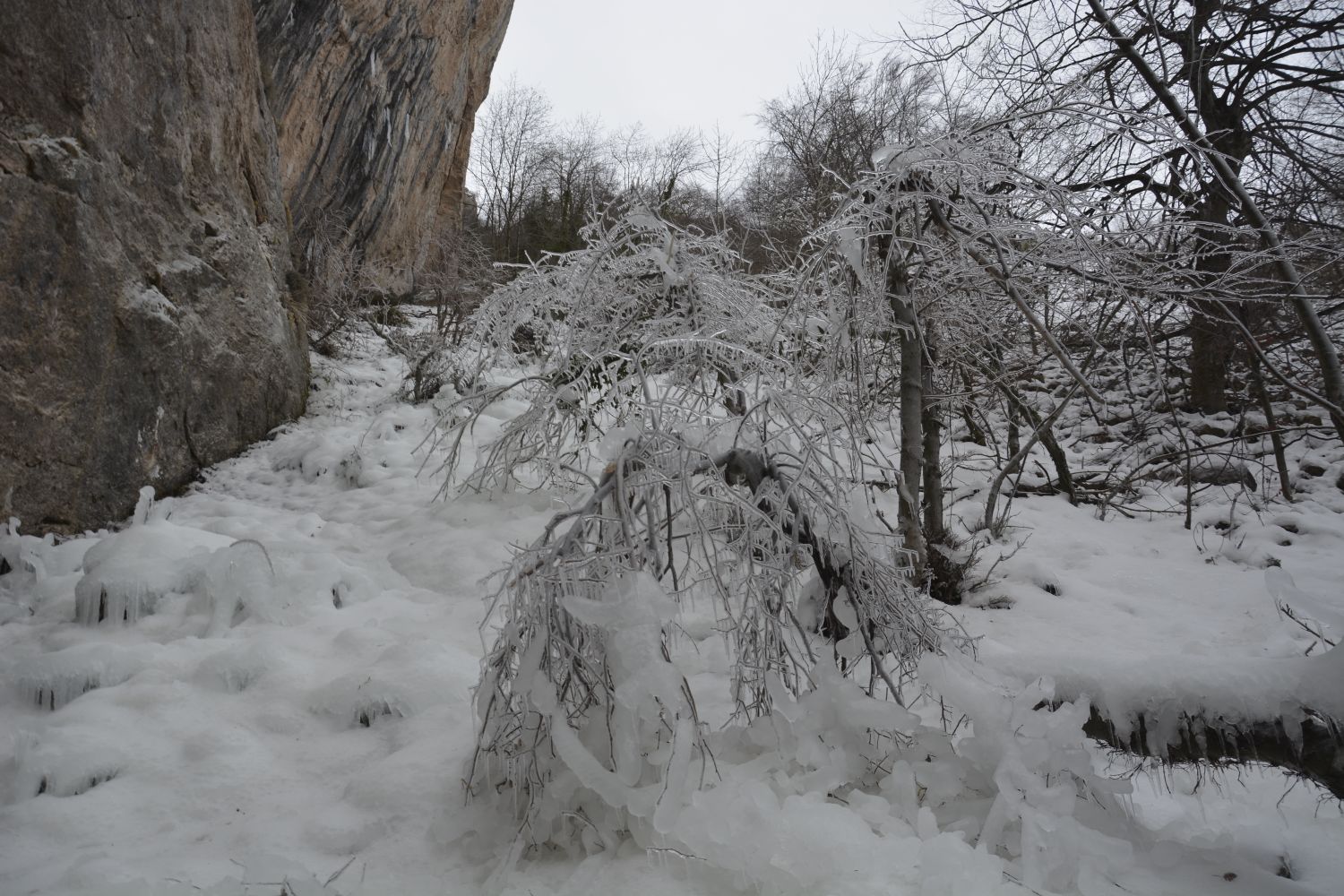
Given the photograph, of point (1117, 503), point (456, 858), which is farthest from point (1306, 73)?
point (456, 858)

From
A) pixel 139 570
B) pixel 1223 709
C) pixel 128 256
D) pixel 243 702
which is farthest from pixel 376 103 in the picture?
pixel 1223 709

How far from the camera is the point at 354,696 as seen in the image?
2633mm

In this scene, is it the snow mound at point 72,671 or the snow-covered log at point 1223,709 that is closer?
the snow-covered log at point 1223,709

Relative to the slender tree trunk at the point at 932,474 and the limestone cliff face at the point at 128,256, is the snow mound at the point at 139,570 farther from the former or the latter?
the slender tree trunk at the point at 932,474

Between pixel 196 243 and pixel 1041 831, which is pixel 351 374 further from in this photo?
pixel 1041 831

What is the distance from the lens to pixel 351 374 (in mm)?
6797

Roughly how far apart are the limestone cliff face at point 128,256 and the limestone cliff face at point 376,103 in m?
1.43

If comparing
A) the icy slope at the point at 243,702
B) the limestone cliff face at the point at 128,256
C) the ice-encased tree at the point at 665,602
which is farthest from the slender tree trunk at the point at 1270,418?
the limestone cliff face at the point at 128,256

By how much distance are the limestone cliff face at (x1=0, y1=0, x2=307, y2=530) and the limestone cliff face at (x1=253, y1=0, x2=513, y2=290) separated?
1435 millimetres

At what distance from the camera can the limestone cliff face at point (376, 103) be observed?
690 cm

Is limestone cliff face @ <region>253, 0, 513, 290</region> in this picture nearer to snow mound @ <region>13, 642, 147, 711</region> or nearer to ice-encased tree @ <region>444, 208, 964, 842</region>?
snow mound @ <region>13, 642, 147, 711</region>

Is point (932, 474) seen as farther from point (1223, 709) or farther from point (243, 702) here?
point (243, 702)

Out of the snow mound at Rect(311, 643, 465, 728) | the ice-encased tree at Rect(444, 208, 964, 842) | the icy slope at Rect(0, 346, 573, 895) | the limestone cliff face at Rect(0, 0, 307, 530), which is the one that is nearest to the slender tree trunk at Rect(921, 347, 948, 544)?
the ice-encased tree at Rect(444, 208, 964, 842)

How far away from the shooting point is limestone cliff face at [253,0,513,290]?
690cm
